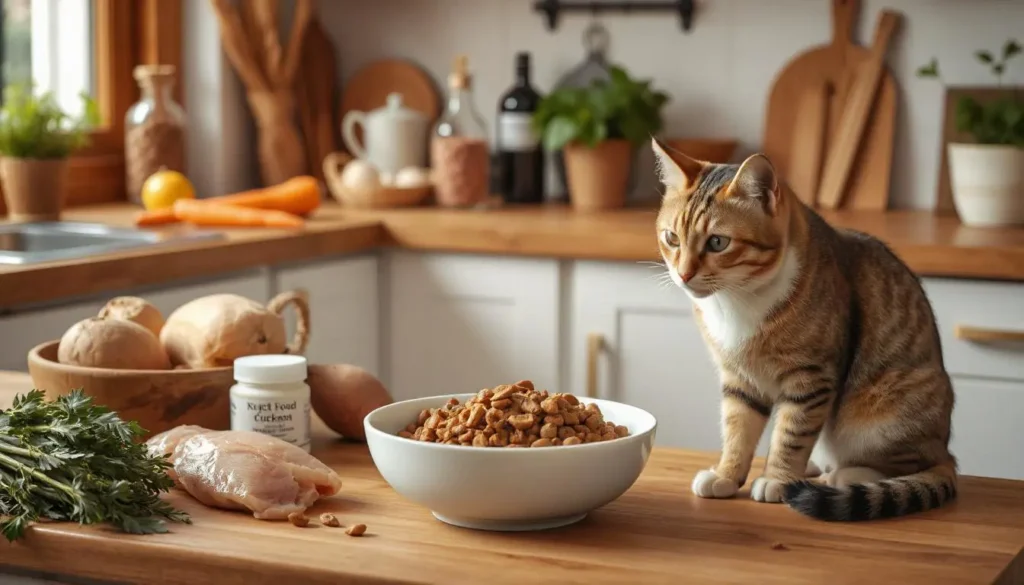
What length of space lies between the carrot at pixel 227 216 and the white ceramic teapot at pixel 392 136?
60 centimetres

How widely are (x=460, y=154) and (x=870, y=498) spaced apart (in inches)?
87.9

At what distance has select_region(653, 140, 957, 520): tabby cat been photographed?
4.39 feet

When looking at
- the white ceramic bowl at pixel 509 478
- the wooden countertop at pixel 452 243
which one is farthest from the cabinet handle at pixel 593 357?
the white ceramic bowl at pixel 509 478

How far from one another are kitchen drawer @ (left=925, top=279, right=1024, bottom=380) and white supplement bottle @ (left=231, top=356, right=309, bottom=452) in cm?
158

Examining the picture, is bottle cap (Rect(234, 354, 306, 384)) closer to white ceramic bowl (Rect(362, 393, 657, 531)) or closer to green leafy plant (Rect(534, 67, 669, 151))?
white ceramic bowl (Rect(362, 393, 657, 531))

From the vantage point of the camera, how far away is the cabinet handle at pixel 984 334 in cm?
255

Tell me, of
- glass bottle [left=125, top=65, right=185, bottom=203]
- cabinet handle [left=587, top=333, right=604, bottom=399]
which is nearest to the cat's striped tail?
cabinet handle [left=587, top=333, right=604, bottom=399]

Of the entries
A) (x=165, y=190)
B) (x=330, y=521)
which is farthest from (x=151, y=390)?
(x=165, y=190)

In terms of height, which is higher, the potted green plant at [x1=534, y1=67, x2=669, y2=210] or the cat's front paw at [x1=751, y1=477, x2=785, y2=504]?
the potted green plant at [x1=534, y1=67, x2=669, y2=210]

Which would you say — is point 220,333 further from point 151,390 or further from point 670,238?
point 670,238

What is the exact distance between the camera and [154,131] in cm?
328

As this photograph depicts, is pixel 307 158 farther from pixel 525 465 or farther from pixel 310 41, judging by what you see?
pixel 525 465

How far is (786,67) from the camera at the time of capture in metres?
3.38

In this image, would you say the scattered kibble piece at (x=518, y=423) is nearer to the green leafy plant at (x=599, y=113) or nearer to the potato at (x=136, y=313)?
the potato at (x=136, y=313)
